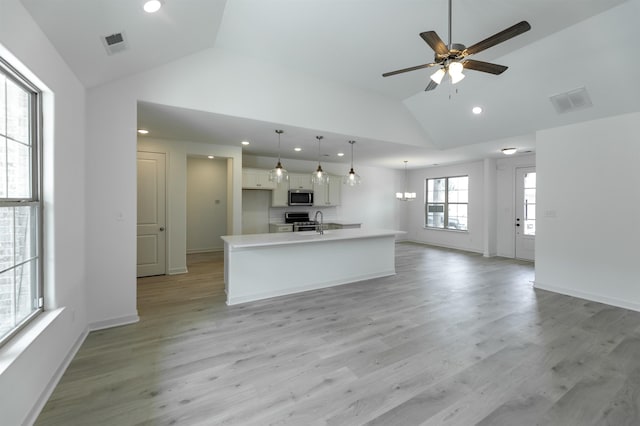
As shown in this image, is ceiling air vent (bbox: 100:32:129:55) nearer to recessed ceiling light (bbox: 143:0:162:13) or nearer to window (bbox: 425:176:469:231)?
recessed ceiling light (bbox: 143:0:162:13)

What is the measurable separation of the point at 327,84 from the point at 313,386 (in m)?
3.95

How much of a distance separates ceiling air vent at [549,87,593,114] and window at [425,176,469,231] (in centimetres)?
426

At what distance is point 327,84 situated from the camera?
4.19 metres

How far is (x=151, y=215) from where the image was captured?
5.07 metres

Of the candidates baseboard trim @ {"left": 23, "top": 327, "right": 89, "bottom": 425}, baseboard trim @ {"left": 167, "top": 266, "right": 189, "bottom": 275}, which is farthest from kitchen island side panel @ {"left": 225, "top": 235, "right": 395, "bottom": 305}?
baseboard trim @ {"left": 167, "top": 266, "right": 189, "bottom": 275}

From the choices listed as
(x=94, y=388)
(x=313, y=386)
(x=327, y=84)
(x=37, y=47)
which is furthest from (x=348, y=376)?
(x=327, y=84)

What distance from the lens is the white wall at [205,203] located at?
746 cm

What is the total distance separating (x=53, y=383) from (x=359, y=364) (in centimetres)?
235

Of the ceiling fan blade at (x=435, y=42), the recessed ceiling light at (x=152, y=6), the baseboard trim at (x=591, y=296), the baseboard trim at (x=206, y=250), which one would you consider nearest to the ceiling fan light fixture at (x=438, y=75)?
the ceiling fan blade at (x=435, y=42)

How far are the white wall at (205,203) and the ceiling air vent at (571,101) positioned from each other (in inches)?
280

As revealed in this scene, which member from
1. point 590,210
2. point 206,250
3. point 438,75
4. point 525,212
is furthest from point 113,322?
point 525,212

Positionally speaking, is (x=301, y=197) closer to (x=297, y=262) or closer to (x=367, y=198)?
(x=367, y=198)

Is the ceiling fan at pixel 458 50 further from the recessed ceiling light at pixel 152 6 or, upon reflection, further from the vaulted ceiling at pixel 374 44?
the recessed ceiling light at pixel 152 6

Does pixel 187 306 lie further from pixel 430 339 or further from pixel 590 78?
pixel 590 78
